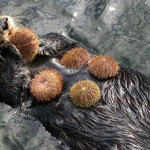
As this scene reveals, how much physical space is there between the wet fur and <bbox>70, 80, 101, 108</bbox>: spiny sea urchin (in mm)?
88

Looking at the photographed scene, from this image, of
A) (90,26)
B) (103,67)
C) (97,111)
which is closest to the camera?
(97,111)

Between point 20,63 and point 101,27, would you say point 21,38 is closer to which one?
point 20,63

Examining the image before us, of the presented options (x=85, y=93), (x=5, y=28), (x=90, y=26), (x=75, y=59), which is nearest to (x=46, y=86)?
(x=85, y=93)

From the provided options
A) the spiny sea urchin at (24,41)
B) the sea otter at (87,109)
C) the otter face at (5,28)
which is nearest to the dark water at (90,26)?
the sea otter at (87,109)

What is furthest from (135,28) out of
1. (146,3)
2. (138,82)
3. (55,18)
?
(138,82)

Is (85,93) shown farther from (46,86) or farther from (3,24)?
(3,24)

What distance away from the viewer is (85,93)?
4000mm

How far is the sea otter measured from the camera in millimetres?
3999

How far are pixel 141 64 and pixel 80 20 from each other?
1716 millimetres

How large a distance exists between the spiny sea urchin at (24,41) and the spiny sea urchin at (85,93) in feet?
2.53

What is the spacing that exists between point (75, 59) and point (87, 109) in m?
0.68

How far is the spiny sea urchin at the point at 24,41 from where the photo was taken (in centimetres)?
443

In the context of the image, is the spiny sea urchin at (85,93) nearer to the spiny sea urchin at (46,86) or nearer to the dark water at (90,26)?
the spiny sea urchin at (46,86)

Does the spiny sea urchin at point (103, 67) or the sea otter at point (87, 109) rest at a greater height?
the spiny sea urchin at point (103, 67)
